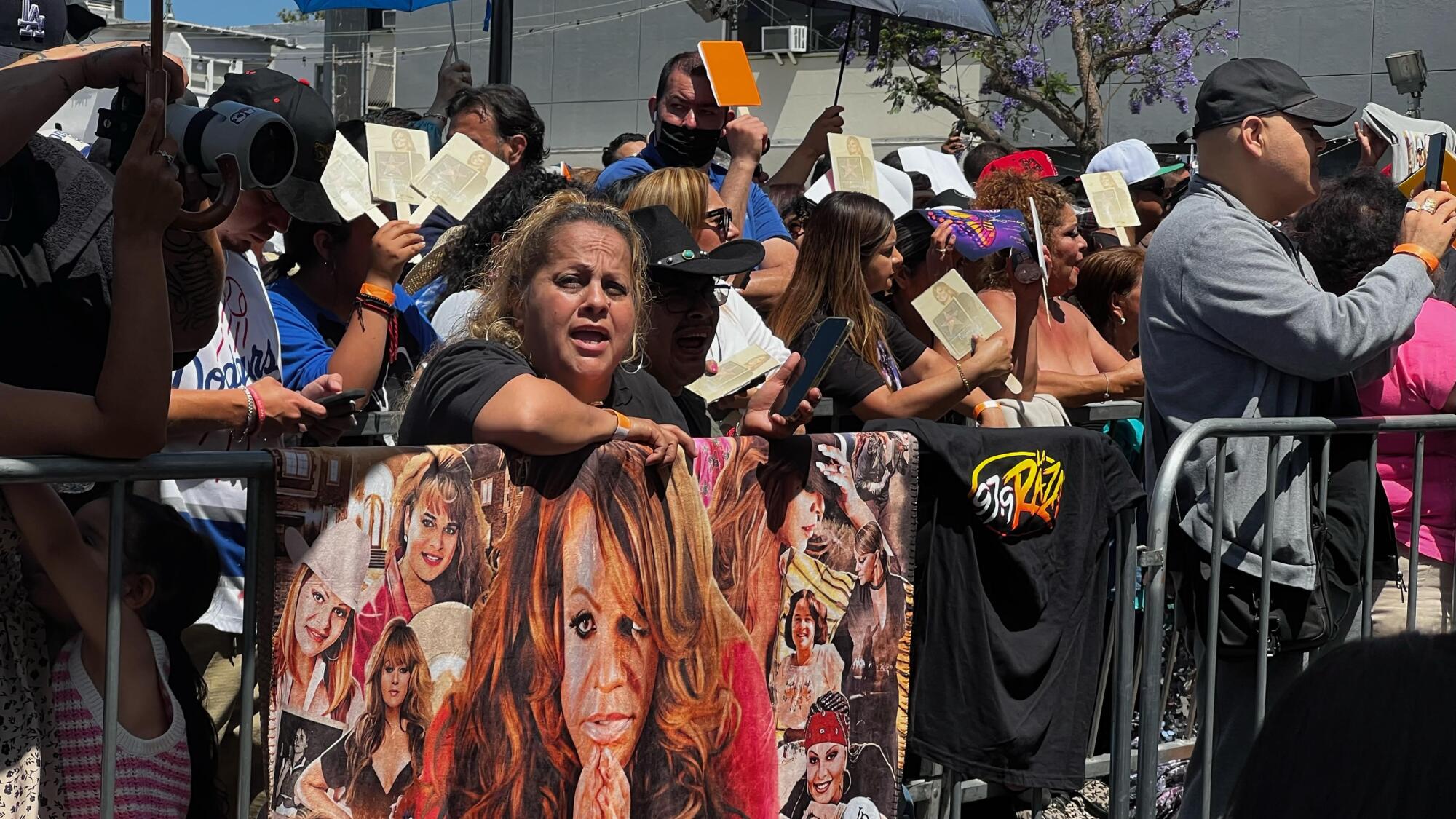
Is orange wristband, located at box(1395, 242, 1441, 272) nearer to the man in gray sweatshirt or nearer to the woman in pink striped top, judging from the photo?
the man in gray sweatshirt

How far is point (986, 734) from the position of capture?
379 centimetres

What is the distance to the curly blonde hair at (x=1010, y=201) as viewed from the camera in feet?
18.9

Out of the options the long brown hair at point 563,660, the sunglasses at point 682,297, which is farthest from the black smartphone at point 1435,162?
the long brown hair at point 563,660

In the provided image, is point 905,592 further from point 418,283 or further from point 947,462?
point 418,283

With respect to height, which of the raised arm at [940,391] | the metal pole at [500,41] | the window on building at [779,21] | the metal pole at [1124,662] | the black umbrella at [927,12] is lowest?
the metal pole at [1124,662]

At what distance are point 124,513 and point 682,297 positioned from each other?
1646 millimetres

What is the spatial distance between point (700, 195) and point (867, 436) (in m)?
1.48

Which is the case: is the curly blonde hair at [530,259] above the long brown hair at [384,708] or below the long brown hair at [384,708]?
above

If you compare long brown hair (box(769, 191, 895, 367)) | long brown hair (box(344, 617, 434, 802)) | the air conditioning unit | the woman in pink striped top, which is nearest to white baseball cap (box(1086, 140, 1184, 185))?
long brown hair (box(769, 191, 895, 367))

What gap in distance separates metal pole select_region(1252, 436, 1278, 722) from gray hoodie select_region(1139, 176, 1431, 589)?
0.14ft

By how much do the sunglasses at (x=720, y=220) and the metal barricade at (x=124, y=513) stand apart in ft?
7.78

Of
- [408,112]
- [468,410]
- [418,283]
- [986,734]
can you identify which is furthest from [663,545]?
[408,112]

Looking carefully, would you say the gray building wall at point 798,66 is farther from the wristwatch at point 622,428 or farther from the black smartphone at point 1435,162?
the wristwatch at point 622,428

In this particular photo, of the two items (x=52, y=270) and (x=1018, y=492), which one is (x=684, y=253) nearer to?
(x=1018, y=492)
